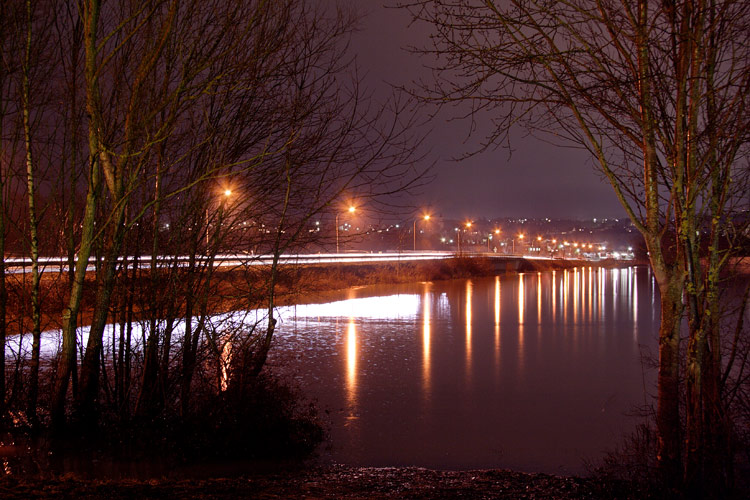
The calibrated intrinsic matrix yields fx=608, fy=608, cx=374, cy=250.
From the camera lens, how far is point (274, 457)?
27.9ft

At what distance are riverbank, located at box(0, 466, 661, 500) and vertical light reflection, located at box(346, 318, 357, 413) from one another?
427 centimetres

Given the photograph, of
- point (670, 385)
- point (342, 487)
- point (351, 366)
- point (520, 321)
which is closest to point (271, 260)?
point (351, 366)

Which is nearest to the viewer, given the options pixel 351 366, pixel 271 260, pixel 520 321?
pixel 271 260

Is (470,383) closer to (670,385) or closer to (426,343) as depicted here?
(426,343)

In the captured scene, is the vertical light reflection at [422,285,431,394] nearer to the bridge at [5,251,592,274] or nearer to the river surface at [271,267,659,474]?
the river surface at [271,267,659,474]

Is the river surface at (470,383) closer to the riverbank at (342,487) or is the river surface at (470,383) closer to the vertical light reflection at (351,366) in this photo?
the vertical light reflection at (351,366)

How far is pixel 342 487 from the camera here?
6.78m

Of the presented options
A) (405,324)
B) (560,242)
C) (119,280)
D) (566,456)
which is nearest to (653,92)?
(566,456)

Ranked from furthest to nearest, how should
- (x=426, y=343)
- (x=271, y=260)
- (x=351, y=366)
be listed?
(x=426, y=343) < (x=351, y=366) < (x=271, y=260)

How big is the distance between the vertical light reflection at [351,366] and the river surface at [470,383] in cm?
3

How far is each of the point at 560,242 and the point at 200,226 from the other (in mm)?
195084

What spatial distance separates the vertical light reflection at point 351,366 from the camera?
490 inches

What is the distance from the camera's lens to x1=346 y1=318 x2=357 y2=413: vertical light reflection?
40.8 feet

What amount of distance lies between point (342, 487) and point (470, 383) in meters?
8.00
